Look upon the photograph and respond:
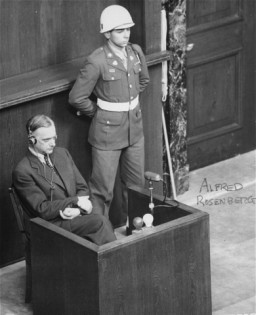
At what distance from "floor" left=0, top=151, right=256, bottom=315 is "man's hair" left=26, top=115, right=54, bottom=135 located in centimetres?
112

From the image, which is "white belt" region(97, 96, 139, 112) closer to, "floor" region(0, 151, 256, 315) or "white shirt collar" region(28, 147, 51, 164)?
"white shirt collar" region(28, 147, 51, 164)

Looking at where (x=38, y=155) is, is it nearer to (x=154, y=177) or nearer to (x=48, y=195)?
(x=48, y=195)

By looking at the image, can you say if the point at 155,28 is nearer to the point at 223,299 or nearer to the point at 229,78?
the point at 229,78

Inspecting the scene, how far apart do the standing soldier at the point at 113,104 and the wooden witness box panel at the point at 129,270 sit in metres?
1.00

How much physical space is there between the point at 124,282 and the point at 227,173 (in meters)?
2.91

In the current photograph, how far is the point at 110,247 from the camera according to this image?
7777mm

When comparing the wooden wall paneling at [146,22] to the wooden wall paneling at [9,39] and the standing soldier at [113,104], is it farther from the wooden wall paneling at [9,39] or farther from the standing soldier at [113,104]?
the wooden wall paneling at [9,39]

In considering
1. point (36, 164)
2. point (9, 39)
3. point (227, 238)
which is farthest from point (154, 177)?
point (9, 39)

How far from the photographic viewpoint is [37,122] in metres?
8.48

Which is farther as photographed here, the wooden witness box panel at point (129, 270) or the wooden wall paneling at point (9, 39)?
the wooden wall paneling at point (9, 39)

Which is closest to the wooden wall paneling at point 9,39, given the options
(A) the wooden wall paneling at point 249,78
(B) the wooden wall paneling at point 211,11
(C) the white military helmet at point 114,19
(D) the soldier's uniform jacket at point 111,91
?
(D) the soldier's uniform jacket at point 111,91

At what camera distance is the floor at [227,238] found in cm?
868

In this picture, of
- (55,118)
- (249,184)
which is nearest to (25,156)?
(55,118)

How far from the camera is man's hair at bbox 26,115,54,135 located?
333 inches
